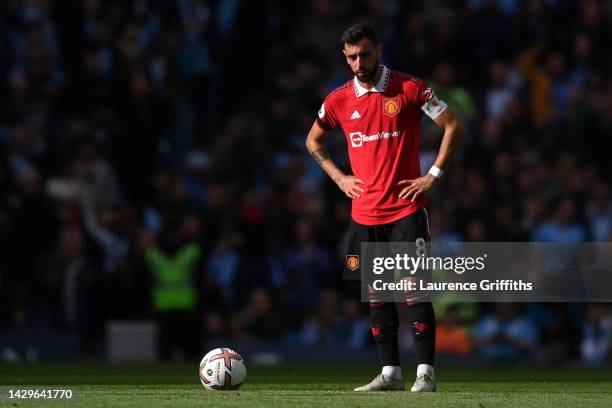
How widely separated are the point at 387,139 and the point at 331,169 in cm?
56

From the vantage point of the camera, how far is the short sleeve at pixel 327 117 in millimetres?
10531

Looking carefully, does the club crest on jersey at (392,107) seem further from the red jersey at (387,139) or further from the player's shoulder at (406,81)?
the player's shoulder at (406,81)

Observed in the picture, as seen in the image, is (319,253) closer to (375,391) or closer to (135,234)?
(135,234)

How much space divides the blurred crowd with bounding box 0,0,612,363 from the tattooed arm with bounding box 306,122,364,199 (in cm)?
709

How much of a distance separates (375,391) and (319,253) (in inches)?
362

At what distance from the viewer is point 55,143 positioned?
66.7ft

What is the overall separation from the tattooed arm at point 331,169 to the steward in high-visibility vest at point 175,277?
25.8 feet

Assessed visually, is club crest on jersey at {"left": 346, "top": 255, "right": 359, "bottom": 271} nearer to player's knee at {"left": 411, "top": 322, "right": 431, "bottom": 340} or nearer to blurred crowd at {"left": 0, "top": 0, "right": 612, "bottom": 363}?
player's knee at {"left": 411, "top": 322, "right": 431, "bottom": 340}

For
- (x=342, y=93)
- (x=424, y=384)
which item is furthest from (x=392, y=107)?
(x=424, y=384)

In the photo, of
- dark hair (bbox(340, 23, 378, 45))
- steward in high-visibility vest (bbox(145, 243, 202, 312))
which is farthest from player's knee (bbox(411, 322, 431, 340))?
steward in high-visibility vest (bbox(145, 243, 202, 312))

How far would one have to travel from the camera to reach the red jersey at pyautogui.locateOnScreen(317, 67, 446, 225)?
10.1m

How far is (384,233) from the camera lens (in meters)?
10.2

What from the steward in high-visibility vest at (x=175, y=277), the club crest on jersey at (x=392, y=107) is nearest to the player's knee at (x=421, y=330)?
the club crest on jersey at (x=392, y=107)

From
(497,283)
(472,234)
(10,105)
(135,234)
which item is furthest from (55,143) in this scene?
(497,283)
